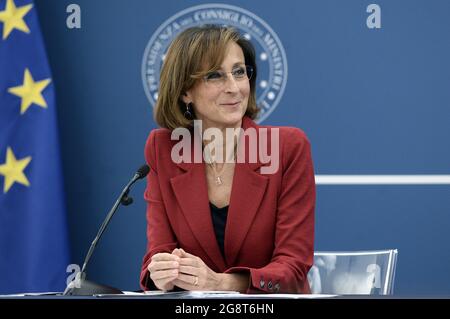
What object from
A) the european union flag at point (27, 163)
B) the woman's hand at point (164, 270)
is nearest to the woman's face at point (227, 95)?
the woman's hand at point (164, 270)

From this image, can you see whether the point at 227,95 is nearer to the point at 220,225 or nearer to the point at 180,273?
the point at 220,225

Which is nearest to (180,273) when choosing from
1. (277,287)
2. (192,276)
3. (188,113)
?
(192,276)

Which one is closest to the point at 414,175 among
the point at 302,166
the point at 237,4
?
the point at 237,4

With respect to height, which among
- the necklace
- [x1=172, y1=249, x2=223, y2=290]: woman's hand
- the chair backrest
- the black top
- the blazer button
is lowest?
the chair backrest

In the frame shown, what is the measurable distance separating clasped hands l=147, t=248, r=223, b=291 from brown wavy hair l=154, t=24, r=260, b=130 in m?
0.51

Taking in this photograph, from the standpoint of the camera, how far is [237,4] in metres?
3.37

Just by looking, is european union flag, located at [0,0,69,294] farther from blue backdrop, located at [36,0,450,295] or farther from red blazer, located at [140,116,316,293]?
red blazer, located at [140,116,316,293]

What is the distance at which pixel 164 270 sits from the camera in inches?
73.5

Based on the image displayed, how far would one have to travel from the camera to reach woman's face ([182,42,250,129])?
7.11 ft

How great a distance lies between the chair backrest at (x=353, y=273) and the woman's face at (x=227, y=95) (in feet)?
1.63

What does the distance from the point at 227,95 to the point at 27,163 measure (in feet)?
4.50

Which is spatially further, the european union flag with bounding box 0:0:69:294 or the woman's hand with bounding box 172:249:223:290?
the european union flag with bounding box 0:0:69:294

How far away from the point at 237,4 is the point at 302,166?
1426mm

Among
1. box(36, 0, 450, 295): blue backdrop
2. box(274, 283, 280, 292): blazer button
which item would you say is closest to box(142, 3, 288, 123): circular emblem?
box(36, 0, 450, 295): blue backdrop
